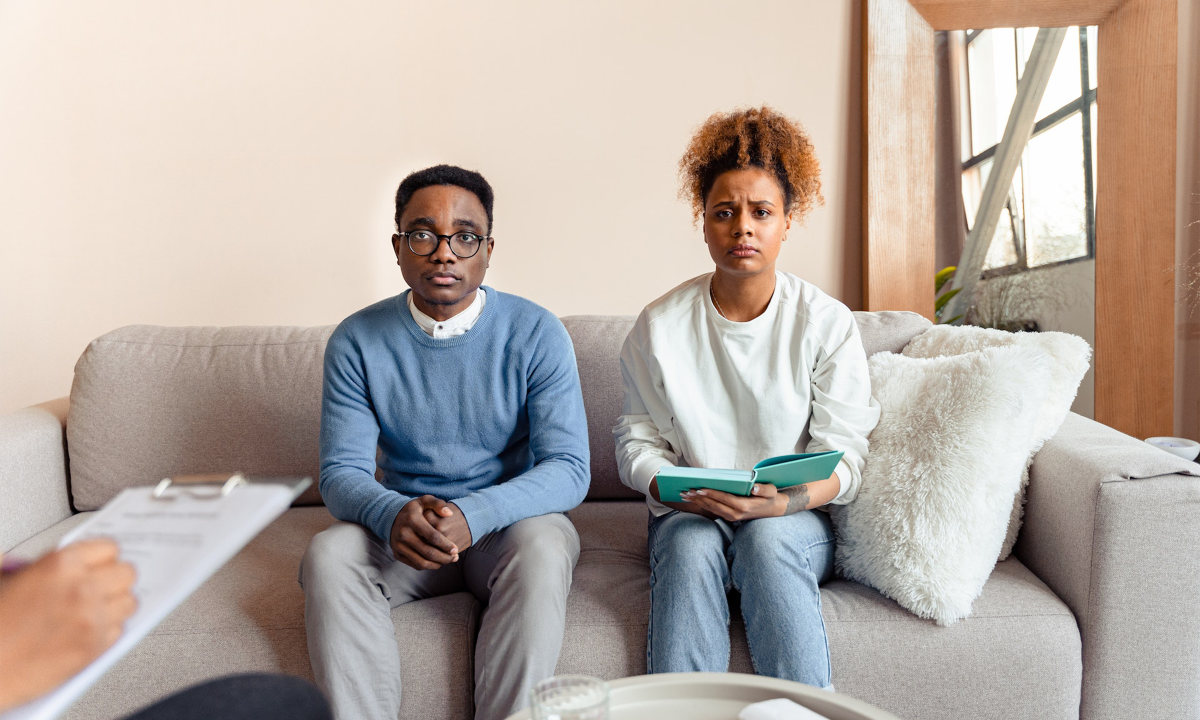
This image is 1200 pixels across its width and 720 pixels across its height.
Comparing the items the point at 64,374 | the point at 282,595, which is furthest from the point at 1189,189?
the point at 64,374

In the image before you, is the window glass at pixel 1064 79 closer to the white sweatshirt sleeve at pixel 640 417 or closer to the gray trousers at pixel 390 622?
the white sweatshirt sleeve at pixel 640 417

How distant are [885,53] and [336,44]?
1.51 m

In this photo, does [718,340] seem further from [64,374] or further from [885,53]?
[64,374]

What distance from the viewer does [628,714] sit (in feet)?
2.85

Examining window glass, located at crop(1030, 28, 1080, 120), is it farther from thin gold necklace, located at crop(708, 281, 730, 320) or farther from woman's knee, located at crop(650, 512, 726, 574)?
woman's knee, located at crop(650, 512, 726, 574)

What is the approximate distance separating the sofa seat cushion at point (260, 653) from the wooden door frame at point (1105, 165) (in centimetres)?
151

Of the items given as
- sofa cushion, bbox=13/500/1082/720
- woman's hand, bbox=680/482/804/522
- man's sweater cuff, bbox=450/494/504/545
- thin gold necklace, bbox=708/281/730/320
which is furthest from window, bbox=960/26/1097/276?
man's sweater cuff, bbox=450/494/504/545

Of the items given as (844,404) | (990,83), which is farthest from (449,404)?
(990,83)

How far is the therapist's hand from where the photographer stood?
1.55ft

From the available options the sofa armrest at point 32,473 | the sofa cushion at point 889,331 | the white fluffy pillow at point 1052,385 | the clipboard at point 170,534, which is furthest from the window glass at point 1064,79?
the sofa armrest at point 32,473

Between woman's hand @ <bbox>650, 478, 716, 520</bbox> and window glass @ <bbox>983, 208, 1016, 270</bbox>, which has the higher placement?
window glass @ <bbox>983, 208, 1016, 270</bbox>

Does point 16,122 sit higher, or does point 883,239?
point 16,122

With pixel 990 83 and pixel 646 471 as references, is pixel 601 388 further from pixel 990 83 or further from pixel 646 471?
pixel 990 83

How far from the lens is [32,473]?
5.67 feet
